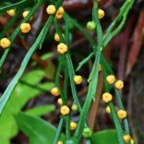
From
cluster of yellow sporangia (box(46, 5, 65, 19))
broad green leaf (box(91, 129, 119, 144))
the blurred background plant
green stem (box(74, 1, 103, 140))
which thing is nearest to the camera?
green stem (box(74, 1, 103, 140))

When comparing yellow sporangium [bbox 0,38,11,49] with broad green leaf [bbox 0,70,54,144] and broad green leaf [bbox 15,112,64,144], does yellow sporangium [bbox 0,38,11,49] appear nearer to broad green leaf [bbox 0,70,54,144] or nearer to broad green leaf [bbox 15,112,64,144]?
broad green leaf [bbox 15,112,64,144]

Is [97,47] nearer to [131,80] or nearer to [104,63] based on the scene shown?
[104,63]

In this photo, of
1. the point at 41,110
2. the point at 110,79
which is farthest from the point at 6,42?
Result: the point at 41,110

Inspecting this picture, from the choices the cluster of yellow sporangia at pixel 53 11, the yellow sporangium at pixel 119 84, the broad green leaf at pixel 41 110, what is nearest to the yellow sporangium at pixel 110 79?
the yellow sporangium at pixel 119 84

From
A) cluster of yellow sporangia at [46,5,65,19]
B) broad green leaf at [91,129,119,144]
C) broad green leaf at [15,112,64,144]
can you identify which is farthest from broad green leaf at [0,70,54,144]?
cluster of yellow sporangia at [46,5,65,19]

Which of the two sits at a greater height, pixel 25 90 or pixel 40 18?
pixel 40 18

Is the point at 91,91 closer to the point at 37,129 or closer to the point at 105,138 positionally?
the point at 105,138

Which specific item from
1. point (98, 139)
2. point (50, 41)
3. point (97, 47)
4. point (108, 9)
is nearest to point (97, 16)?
point (97, 47)
